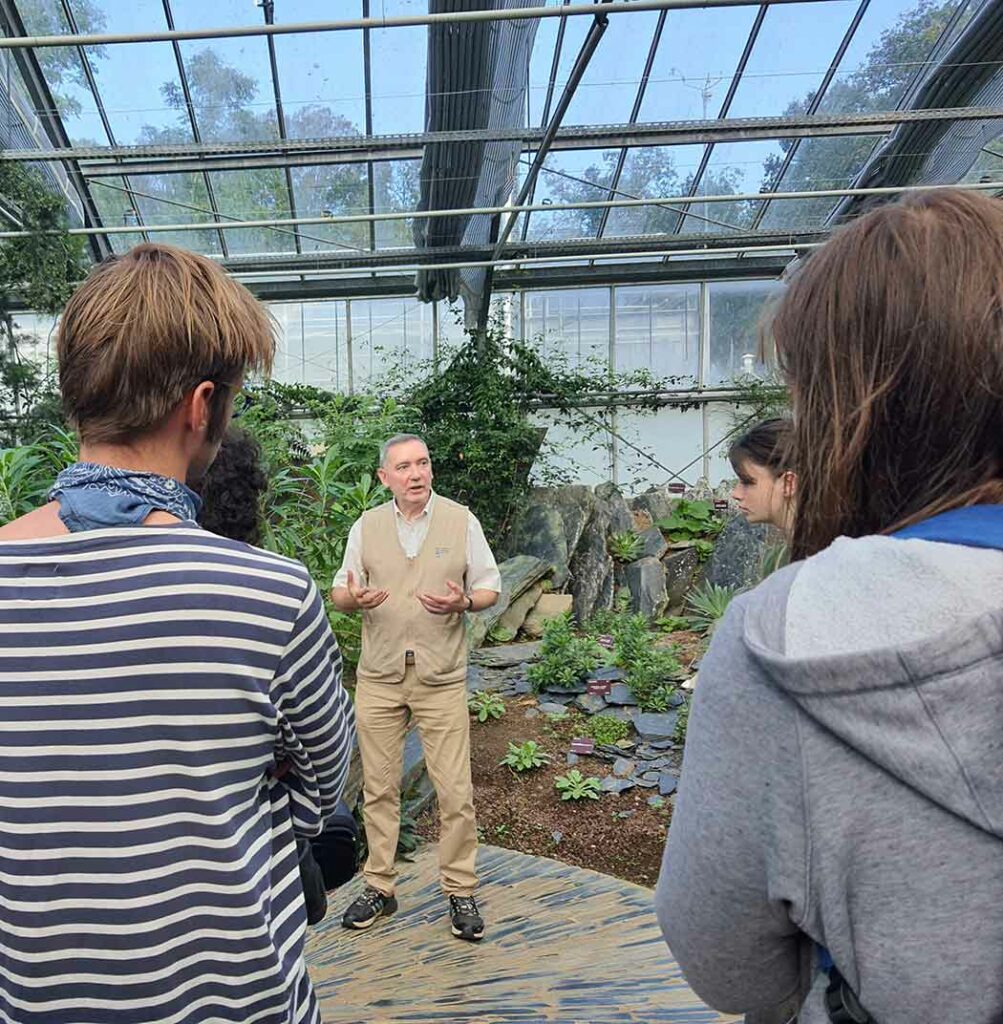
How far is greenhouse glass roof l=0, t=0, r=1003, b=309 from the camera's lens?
340 inches

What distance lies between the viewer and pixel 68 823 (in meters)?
1.02

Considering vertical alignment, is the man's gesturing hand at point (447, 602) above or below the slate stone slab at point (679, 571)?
above

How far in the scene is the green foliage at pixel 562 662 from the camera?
247 inches

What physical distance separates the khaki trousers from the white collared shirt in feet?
1.35

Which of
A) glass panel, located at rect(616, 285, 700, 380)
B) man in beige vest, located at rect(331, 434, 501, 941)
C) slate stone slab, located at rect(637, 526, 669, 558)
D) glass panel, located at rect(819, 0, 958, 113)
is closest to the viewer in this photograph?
man in beige vest, located at rect(331, 434, 501, 941)

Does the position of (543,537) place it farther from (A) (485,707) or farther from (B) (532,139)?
(A) (485,707)

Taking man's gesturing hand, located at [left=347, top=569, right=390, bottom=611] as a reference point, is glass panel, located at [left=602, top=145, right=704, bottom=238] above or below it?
above

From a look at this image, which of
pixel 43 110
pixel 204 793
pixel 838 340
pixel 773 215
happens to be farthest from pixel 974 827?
pixel 773 215

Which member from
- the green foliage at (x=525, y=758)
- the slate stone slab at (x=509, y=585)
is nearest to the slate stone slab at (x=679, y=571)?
the slate stone slab at (x=509, y=585)

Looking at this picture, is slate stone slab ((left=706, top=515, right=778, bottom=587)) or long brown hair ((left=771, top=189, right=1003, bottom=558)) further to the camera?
slate stone slab ((left=706, top=515, right=778, bottom=587))

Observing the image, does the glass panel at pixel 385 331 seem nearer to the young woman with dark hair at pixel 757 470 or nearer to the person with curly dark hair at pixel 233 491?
the young woman with dark hair at pixel 757 470

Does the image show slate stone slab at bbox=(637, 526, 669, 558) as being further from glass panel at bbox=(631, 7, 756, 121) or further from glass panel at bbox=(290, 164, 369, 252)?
glass panel at bbox=(290, 164, 369, 252)

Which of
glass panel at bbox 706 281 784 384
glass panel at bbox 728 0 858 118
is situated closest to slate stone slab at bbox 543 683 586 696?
glass panel at bbox 728 0 858 118

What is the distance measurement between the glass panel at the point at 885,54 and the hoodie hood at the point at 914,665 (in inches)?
401
